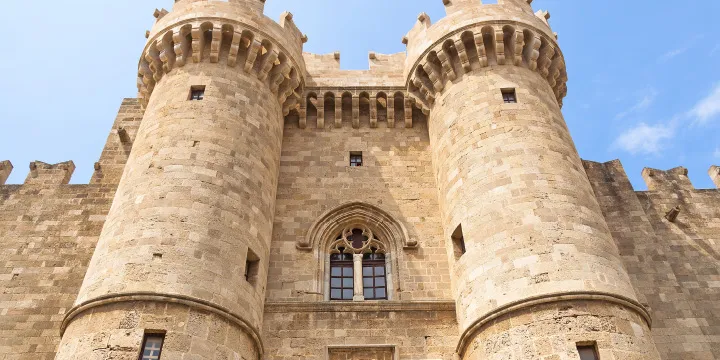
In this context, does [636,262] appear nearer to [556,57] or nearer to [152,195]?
[556,57]

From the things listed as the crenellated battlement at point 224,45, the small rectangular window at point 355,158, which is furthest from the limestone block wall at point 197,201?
the small rectangular window at point 355,158

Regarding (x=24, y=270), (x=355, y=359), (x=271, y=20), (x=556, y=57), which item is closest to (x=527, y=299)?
(x=355, y=359)

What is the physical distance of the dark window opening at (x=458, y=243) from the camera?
10920 mm

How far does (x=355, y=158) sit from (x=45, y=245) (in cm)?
703

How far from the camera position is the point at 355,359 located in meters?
9.98

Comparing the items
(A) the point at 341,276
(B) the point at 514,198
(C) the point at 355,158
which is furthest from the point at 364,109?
(B) the point at 514,198

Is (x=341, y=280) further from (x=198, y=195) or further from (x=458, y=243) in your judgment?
(x=198, y=195)

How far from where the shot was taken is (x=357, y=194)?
1263 centimetres

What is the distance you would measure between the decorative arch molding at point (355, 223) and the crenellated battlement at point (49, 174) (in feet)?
21.0

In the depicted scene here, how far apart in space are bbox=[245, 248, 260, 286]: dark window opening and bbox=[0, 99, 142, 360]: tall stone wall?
12.3 ft

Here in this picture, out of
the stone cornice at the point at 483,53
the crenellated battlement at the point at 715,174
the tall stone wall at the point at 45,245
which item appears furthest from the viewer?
the crenellated battlement at the point at 715,174

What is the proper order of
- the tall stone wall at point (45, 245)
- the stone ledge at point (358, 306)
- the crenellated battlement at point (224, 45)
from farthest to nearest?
1. the crenellated battlement at point (224, 45)
2. the tall stone wall at point (45, 245)
3. the stone ledge at point (358, 306)

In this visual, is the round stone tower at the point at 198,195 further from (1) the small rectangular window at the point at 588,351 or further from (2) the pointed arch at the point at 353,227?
(1) the small rectangular window at the point at 588,351

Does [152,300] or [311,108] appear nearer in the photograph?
[152,300]
